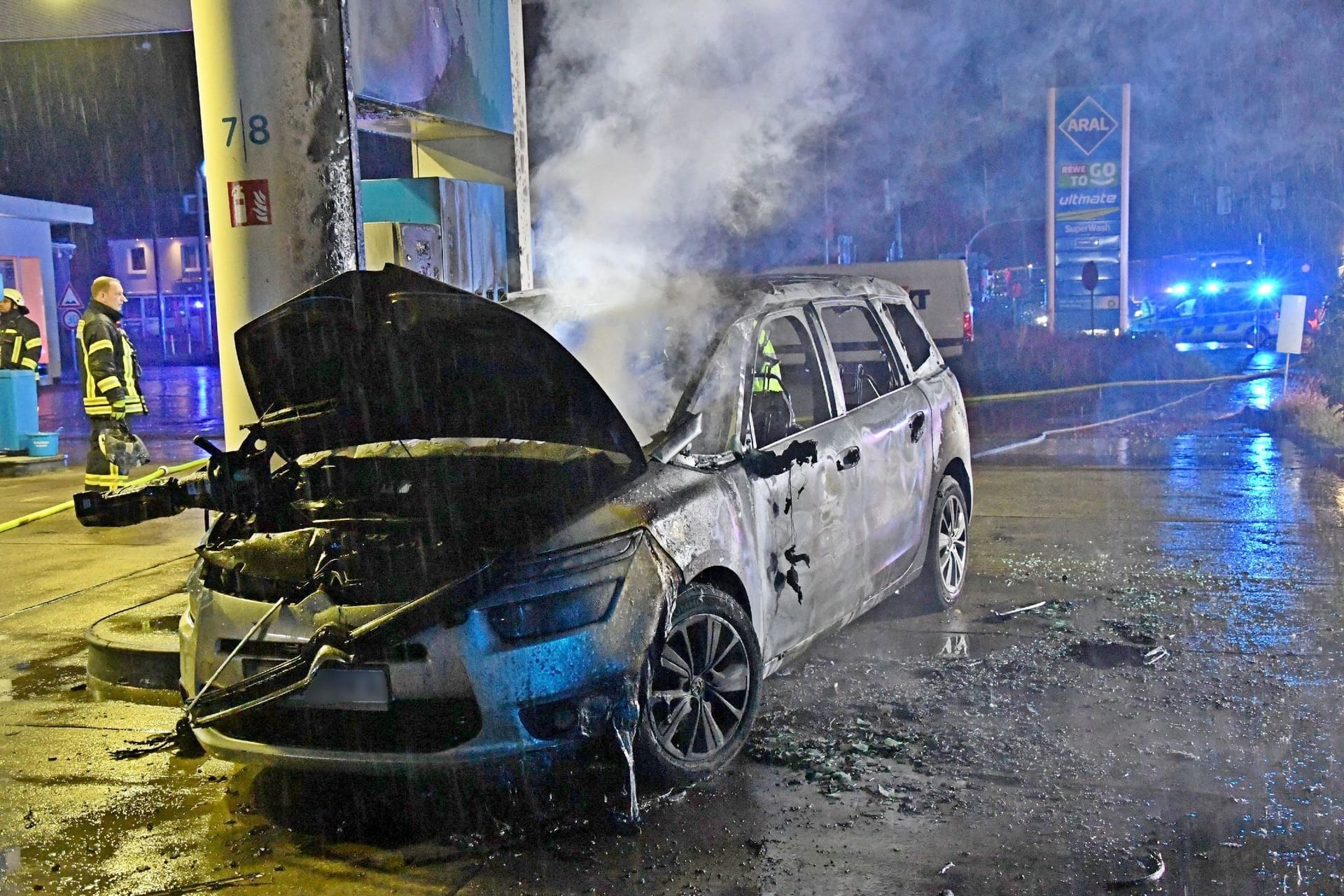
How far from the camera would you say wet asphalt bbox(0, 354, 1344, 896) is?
365cm

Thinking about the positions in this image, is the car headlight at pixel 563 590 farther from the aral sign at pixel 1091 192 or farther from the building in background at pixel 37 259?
the building in background at pixel 37 259

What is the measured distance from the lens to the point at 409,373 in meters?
4.43

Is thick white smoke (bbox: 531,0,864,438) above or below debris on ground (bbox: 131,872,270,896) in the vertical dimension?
above

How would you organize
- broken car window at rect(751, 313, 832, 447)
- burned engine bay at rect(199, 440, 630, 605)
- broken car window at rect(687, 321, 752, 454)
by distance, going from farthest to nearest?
1. broken car window at rect(751, 313, 832, 447)
2. broken car window at rect(687, 321, 752, 454)
3. burned engine bay at rect(199, 440, 630, 605)

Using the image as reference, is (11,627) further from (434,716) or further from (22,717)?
(434,716)

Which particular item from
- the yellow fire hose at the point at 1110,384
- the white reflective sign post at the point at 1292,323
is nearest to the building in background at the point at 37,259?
the yellow fire hose at the point at 1110,384

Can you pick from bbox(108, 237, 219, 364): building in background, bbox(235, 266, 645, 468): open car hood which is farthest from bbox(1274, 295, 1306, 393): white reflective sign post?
bbox(108, 237, 219, 364): building in background

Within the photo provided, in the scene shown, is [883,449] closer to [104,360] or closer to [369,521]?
[369,521]

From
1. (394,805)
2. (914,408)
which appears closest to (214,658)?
(394,805)

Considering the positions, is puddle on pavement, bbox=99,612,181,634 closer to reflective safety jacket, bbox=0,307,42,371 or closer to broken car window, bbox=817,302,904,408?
broken car window, bbox=817,302,904,408

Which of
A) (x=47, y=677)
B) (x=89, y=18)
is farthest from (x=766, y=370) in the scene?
(x=89, y=18)

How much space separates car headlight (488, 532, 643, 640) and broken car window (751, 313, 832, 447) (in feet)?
3.74

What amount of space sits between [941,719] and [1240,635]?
2003mm

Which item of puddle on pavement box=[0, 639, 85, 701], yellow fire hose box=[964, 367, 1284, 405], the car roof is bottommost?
puddle on pavement box=[0, 639, 85, 701]
